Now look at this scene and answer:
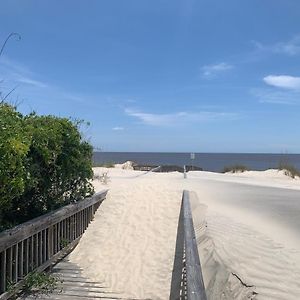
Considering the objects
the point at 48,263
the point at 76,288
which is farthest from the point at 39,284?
the point at 48,263

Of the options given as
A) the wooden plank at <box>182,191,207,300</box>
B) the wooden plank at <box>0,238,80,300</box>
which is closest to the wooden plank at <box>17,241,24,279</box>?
the wooden plank at <box>0,238,80,300</box>

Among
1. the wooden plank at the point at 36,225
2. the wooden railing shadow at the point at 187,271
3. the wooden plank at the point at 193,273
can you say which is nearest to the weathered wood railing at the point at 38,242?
the wooden plank at the point at 36,225

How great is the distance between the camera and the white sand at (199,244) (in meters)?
6.73

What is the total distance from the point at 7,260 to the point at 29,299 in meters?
0.66

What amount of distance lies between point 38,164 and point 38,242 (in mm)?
1269

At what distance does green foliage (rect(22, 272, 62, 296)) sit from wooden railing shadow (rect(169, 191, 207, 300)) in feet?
5.75

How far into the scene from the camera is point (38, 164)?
24.5ft

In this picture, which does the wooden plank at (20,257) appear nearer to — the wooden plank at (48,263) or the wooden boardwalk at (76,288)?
the wooden plank at (48,263)

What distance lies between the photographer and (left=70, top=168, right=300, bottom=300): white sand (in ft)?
22.1

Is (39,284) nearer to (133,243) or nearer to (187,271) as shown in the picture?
(187,271)

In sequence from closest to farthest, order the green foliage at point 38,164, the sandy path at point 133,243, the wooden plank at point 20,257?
the green foliage at point 38,164
the wooden plank at point 20,257
the sandy path at point 133,243

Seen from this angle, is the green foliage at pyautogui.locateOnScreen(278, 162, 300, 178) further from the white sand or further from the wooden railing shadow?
the wooden railing shadow

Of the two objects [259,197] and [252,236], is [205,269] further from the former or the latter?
[259,197]

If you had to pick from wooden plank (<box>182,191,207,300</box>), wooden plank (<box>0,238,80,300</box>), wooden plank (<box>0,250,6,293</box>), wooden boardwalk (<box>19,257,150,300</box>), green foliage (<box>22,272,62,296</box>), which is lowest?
wooden boardwalk (<box>19,257,150,300</box>)
